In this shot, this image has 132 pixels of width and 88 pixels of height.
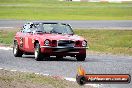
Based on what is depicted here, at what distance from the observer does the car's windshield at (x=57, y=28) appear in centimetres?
2125

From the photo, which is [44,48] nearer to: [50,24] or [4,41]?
[50,24]

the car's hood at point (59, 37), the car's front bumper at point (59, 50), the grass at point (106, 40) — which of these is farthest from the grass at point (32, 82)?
the grass at point (106, 40)

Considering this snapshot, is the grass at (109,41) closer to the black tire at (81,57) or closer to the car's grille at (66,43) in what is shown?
the black tire at (81,57)

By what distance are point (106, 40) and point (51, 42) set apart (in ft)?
43.2

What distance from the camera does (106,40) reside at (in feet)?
108

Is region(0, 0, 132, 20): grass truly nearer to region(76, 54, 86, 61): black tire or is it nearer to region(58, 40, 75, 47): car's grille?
region(76, 54, 86, 61): black tire

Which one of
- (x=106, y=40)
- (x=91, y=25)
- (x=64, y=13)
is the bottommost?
(x=64, y=13)

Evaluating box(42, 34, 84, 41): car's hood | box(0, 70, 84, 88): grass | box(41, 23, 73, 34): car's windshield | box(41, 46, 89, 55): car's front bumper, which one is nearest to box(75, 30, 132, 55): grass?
box(41, 23, 73, 34): car's windshield

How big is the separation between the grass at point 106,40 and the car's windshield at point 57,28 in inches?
181

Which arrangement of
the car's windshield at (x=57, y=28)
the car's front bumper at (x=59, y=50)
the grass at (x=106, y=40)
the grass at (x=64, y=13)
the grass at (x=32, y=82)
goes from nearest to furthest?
the grass at (x=32, y=82) → the car's front bumper at (x=59, y=50) → the car's windshield at (x=57, y=28) → the grass at (x=106, y=40) → the grass at (x=64, y=13)

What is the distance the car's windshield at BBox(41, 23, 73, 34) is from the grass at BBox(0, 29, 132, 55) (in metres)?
4.60

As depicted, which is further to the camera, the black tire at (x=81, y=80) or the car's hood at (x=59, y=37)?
the car's hood at (x=59, y=37)

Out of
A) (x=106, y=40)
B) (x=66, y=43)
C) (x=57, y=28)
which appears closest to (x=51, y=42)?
(x=66, y=43)

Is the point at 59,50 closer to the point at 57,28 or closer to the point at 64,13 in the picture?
the point at 57,28
